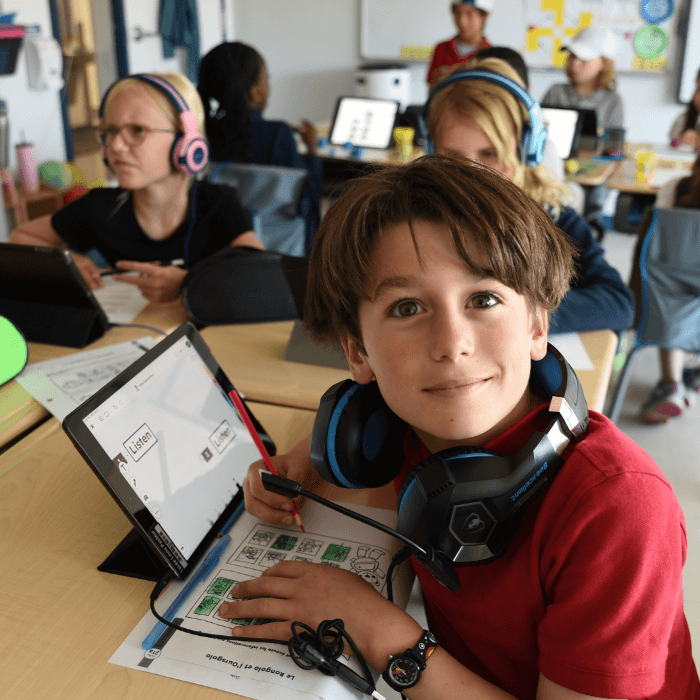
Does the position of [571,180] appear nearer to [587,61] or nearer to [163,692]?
[587,61]

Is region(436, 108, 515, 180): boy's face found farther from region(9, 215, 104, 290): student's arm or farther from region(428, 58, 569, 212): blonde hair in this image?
region(9, 215, 104, 290): student's arm

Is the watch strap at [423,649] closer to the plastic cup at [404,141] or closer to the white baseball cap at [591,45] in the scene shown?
Result: the plastic cup at [404,141]

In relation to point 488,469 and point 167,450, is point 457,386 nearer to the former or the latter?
point 488,469

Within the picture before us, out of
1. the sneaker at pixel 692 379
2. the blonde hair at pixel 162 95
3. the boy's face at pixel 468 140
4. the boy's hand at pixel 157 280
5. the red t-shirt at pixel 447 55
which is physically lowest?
the sneaker at pixel 692 379

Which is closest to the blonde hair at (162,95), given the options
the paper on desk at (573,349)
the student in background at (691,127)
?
the paper on desk at (573,349)

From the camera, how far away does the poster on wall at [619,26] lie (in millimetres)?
5082

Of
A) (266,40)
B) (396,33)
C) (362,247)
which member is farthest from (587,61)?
(362,247)

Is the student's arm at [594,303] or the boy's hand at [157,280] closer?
the student's arm at [594,303]

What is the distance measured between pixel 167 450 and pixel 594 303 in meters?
1.03

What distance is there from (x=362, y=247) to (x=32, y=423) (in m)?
0.73

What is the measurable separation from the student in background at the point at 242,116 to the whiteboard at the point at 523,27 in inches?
129

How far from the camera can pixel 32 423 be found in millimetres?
1138

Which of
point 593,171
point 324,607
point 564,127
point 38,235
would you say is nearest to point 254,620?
point 324,607

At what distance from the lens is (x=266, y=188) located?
246 centimetres
